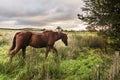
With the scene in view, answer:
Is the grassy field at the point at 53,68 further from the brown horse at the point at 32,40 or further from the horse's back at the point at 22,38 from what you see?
the horse's back at the point at 22,38

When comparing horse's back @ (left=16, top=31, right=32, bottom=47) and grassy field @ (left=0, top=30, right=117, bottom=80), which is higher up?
horse's back @ (left=16, top=31, right=32, bottom=47)

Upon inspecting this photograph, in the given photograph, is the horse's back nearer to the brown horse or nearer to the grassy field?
the brown horse

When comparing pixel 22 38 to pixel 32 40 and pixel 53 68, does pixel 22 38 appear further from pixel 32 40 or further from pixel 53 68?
pixel 53 68

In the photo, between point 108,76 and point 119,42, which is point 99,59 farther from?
point 108,76

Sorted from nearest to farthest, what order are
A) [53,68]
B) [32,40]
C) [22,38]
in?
[53,68], [22,38], [32,40]

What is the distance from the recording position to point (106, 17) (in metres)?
12.1

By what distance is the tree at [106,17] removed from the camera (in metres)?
11.6

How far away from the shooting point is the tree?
1165 centimetres

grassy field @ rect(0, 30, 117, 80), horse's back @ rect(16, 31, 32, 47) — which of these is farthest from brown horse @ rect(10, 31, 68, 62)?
grassy field @ rect(0, 30, 117, 80)

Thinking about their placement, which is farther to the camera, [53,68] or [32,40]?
[32,40]

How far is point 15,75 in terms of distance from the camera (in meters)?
9.37

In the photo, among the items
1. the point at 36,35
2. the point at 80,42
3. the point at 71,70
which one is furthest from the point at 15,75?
the point at 80,42

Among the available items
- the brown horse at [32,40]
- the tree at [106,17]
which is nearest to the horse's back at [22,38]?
the brown horse at [32,40]

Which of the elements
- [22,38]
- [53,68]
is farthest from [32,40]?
[53,68]
